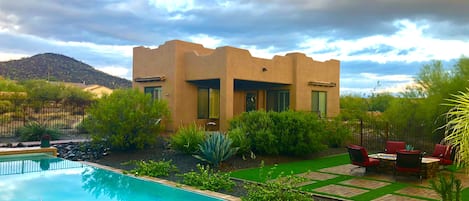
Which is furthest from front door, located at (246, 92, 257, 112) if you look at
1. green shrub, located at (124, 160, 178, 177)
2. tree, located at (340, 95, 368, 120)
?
Result: green shrub, located at (124, 160, 178, 177)

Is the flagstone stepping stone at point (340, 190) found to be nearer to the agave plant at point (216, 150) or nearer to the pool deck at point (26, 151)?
the agave plant at point (216, 150)

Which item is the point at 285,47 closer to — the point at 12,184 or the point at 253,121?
the point at 253,121

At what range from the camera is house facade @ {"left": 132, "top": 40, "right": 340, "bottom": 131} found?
1908 centimetres

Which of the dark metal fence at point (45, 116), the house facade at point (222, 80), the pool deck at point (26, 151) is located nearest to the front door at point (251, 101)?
the house facade at point (222, 80)

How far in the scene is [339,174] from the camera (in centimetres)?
1129

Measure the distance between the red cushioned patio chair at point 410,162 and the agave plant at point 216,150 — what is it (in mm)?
4791

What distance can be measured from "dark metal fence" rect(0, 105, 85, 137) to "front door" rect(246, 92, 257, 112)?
9.75 m

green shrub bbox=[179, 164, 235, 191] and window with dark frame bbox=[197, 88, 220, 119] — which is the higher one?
window with dark frame bbox=[197, 88, 220, 119]

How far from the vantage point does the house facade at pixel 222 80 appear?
1908 centimetres

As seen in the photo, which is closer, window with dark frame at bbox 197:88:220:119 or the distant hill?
window with dark frame at bbox 197:88:220:119

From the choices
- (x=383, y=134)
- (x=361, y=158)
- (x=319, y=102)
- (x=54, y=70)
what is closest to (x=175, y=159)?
(x=361, y=158)

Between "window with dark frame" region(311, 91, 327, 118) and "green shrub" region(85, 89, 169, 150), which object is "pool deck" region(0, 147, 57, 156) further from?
"window with dark frame" region(311, 91, 327, 118)

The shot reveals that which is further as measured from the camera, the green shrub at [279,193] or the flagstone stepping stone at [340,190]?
the flagstone stepping stone at [340,190]

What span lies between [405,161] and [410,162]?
126 millimetres
